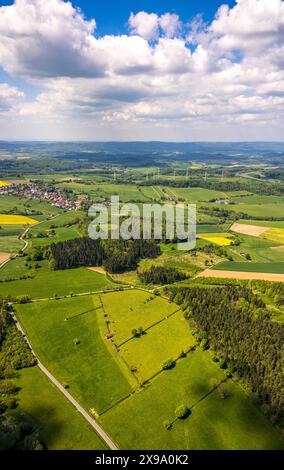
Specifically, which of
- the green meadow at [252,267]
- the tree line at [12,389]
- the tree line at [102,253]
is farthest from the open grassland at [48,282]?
the green meadow at [252,267]

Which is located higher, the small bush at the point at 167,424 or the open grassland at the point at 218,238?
the open grassland at the point at 218,238

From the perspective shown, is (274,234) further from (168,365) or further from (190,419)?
(190,419)

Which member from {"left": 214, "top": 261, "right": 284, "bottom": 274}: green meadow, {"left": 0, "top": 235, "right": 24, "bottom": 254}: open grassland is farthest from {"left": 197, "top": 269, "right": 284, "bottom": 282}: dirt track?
{"left": 0, "top": 235, "right": 24, "bottom": 254}: open grassland

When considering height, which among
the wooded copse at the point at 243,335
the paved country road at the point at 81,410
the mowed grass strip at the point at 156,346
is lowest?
the paved country road at the point at 81,410

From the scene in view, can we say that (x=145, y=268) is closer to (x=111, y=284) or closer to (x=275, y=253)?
(x=111, y=284)

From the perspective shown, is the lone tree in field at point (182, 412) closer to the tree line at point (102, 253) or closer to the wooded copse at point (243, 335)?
the wooded copse at point (243, 335)

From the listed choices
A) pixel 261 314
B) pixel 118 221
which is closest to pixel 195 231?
pixel 118 221

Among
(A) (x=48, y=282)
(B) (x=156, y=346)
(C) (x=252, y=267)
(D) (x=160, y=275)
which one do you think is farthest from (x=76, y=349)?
(C) (x=252, y=267)
